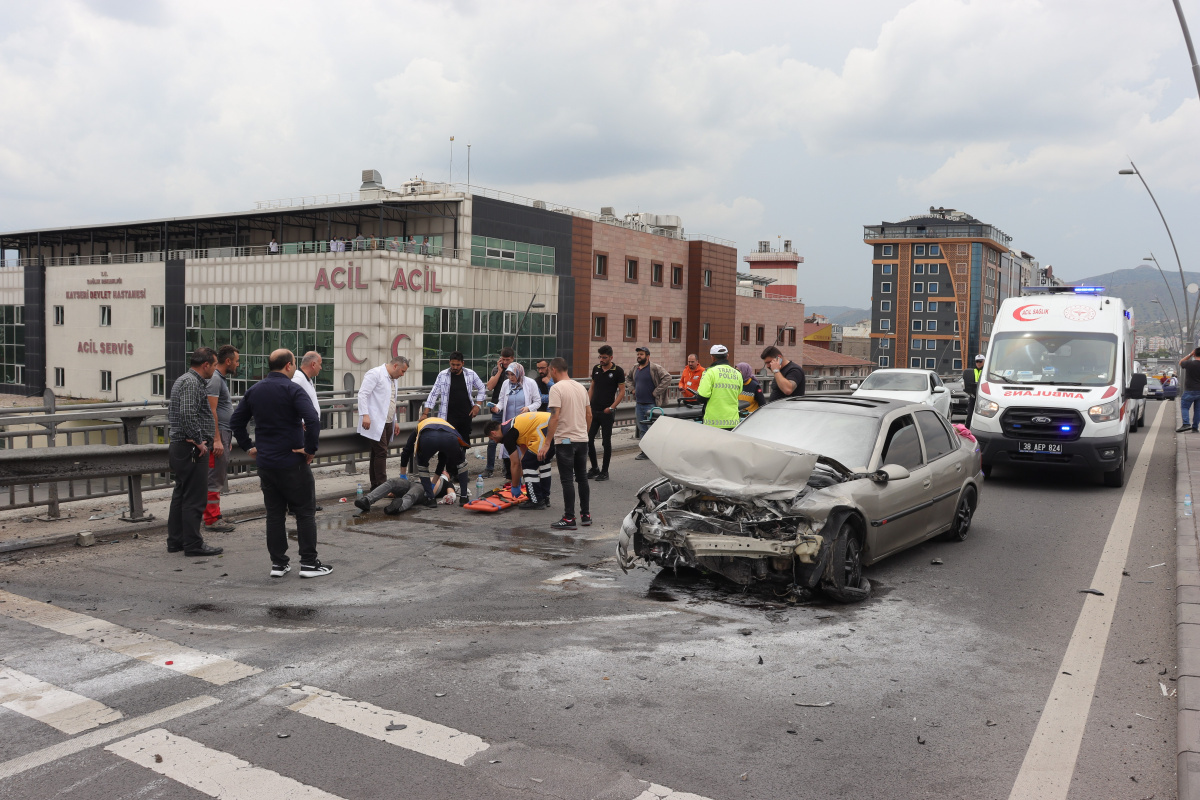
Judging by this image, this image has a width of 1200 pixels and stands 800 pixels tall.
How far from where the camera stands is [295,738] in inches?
159

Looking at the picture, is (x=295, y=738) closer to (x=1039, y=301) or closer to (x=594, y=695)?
(x=594, y=695)

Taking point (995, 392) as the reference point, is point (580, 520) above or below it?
below

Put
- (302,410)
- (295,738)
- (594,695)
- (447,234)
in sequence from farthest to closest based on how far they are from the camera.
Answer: (447,234)
(302,410)
(594,695)
(295,738)

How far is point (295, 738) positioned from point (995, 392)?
36.6 ft

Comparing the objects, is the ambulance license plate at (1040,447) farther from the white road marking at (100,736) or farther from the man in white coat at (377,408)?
the white road marking at (100,736)

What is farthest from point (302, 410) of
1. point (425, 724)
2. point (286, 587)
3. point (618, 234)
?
point (618, 234)

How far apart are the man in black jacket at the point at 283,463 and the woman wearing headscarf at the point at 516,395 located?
4.66 meters

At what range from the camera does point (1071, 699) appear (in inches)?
184

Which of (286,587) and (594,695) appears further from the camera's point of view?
(286,587)

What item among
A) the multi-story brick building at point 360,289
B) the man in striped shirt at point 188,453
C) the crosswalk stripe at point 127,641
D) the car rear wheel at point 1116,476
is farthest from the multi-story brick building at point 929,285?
the crosswalk stripe at point 127,641

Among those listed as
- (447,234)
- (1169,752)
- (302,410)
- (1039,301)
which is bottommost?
(1169,752)

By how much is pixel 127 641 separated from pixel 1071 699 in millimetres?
5407

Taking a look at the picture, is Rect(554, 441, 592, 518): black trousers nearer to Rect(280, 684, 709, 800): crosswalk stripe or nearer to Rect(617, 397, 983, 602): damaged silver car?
Rect(617, 397, 983, 602): damaged silver car

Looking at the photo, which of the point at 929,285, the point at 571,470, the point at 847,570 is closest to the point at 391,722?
the point at 847,570
